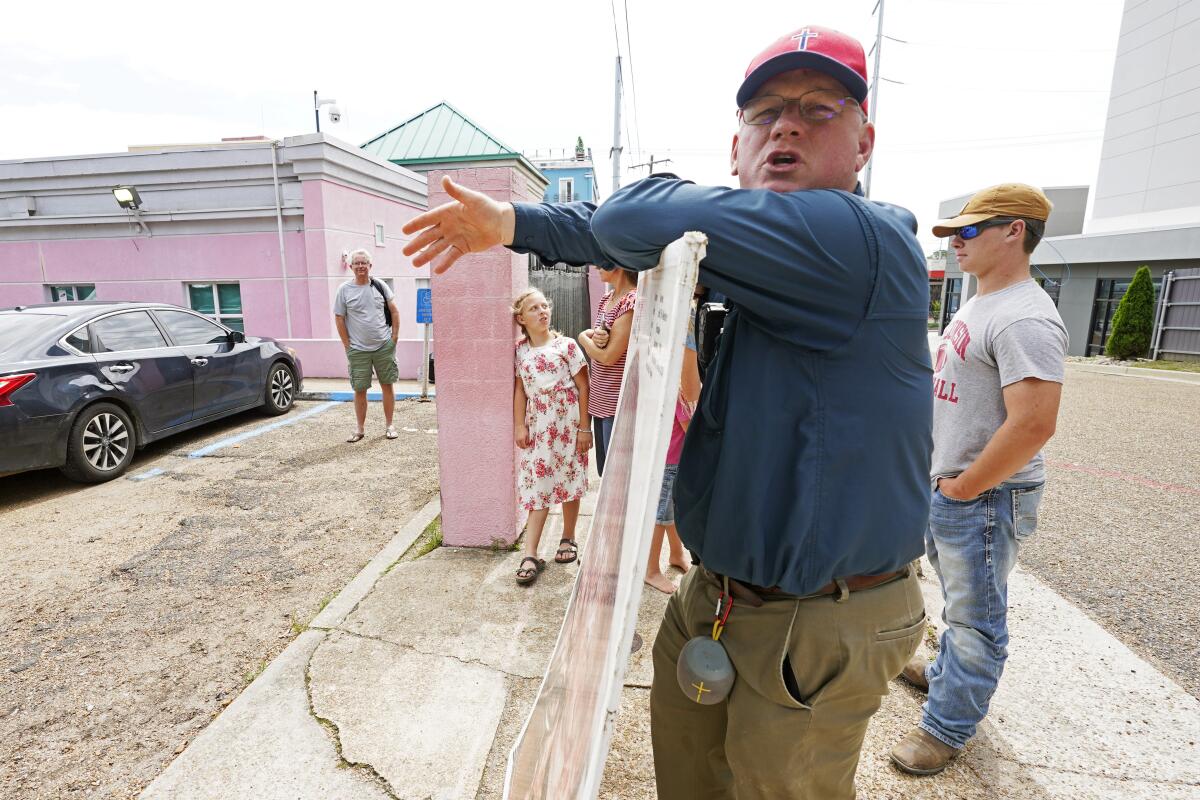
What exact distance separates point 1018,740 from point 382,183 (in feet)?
43.5

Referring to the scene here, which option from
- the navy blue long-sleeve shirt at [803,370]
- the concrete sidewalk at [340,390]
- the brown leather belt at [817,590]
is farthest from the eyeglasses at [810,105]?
the concrete sidewalk at [340,390]

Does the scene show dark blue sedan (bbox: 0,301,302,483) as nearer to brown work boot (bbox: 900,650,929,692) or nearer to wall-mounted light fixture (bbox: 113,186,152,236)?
brown work boot (bbox: 900,650,929,692)

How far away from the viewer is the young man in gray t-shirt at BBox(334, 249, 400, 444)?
636 centimetres

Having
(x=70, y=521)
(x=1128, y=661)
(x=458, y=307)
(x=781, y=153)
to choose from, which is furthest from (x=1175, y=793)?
(x=70, y=521)

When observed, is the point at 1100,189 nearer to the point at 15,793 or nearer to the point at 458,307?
the point at 458,307

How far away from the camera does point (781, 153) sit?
114 centimetres

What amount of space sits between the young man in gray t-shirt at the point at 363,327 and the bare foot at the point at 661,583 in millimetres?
4343

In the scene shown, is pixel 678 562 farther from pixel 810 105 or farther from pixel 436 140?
pixel 436 140

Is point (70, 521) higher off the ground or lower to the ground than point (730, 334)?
lower

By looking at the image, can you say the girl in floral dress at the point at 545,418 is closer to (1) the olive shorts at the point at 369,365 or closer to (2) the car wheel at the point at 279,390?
(1) the olive shorts at the point at 369,365

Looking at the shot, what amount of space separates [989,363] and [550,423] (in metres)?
2.33

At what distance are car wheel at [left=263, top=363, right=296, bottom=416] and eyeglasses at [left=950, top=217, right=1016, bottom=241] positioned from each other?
26.2 feet

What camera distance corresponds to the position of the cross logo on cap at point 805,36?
1103 mm

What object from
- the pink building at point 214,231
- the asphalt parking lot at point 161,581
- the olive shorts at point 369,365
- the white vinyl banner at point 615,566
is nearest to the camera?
the white vinyl banner at point 615,566
